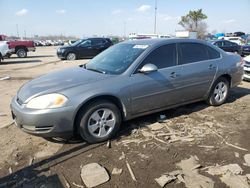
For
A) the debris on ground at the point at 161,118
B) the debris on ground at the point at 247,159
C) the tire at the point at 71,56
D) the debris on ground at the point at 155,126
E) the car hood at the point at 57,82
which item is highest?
the car hood at the point at 57,82

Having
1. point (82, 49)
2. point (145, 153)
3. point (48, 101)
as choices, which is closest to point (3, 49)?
point (82, 49)

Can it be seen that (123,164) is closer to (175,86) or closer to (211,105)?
(175,86)

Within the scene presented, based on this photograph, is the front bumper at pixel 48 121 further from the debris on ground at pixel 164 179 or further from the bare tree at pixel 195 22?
the bare tree at pixel 195 22

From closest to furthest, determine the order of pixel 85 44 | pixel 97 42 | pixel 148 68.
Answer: pixel 148 68
pixel 85 44
pixel 97 42

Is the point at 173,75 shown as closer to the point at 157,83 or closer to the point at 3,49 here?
the point at 157,83

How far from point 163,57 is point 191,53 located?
80 centimetres

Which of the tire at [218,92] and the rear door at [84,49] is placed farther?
the rear door at [84,49]

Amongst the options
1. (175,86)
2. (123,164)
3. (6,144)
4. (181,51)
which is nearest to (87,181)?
(123,164)

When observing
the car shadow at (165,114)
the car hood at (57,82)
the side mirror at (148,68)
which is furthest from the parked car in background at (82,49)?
the side mirror at (148,68)

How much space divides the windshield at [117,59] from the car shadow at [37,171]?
1.42 metres

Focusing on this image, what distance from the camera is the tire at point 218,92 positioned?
595 cm

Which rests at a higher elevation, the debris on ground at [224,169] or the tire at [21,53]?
the tire at [21,53]

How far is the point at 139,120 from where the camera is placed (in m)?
5.23

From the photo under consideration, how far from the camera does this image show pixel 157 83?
15.5 ft
